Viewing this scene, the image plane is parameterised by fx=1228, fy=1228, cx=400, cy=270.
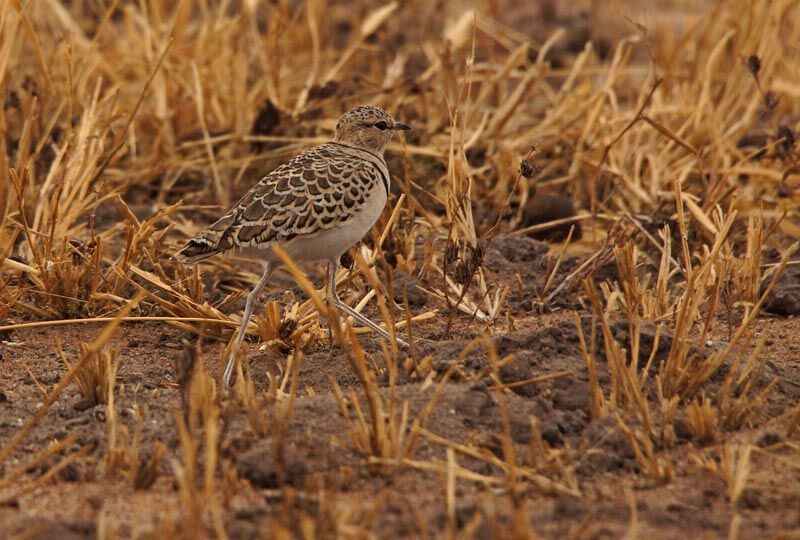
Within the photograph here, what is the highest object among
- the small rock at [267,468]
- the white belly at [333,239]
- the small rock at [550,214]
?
the white belly at [333,239]

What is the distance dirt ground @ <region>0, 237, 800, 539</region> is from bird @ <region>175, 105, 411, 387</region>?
15.9 inches

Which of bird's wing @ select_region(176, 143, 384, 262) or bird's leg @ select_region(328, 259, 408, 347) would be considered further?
bird's leg @ select_region(328, 259, 408, 347)

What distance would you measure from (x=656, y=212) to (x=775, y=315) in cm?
81

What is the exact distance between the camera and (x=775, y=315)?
5465 millimetres

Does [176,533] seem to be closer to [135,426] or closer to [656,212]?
[135,426]

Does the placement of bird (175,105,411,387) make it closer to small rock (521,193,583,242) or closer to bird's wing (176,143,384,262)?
bird's wing (176,143,384,262)

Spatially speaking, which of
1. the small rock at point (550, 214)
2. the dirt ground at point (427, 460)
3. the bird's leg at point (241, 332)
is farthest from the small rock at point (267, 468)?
the small rock at point (550, 214)

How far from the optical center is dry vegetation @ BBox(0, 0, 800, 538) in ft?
11.8

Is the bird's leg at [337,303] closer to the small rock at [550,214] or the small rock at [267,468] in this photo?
the small rock at [267,468]

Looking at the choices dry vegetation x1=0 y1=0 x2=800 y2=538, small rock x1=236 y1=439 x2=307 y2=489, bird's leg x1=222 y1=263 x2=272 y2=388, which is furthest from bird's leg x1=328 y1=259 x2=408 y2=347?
small rock x1=236 y1=439 x2=307 y2=489

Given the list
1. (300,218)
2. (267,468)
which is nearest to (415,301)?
(300,218)

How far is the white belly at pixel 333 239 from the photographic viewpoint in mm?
4641

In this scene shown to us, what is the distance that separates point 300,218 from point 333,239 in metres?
0.15

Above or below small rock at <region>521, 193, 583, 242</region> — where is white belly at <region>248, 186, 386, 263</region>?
above
